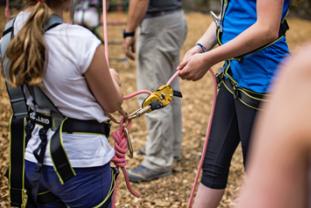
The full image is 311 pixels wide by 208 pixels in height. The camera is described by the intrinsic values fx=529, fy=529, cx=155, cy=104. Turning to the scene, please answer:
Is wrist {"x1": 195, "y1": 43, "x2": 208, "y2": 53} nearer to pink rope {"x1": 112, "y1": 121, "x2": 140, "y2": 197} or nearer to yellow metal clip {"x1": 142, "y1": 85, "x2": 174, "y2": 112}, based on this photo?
yellow metal clip {"x1": 142, "y1": 85, "x2": 174, "y2": 112}

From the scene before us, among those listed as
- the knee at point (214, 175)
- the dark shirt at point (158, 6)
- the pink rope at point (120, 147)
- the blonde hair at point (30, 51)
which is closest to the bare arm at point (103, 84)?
the blonde hair at point (30, 51)

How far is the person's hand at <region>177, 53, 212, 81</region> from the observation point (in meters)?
2.21

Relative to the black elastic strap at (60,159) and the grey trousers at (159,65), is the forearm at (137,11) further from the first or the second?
the black elastic strap at (60,159)

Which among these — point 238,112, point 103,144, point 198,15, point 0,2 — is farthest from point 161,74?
point 198,15

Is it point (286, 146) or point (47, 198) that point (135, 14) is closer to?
point (47, 198)

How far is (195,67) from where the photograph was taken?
223cm

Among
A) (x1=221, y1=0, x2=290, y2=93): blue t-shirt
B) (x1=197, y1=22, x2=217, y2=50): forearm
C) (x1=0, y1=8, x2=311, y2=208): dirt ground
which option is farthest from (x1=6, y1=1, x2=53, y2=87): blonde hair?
(x1=0, y1=8, x2=311, y2=208): dirt ground

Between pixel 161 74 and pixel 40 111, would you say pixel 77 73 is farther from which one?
pixel 161 74

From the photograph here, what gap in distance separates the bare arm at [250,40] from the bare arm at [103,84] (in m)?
0.39

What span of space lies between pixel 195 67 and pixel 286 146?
4.71 ft

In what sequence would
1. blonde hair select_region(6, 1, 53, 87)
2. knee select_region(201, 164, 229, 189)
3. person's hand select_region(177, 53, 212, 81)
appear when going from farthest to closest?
1. knee select_region(201, 164, 229, 189)
2. person's hand select_region(177, 53, 212, 81)
3. blonde hair select_region(6, 1, 53, 87)

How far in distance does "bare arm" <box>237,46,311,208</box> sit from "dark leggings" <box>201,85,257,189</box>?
1530mm

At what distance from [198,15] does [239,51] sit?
12218 millimetres

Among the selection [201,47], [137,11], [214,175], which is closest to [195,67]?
[201,47]
